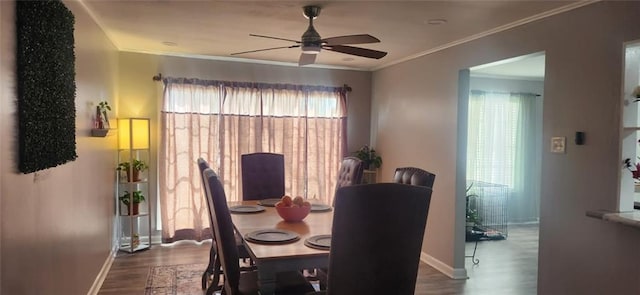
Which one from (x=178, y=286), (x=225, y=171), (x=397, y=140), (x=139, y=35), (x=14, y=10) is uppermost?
(x=139, y=35)

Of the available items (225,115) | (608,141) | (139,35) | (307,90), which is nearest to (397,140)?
(307,90)

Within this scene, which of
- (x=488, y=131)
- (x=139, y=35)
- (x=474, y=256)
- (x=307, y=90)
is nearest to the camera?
(x=139, y=35)

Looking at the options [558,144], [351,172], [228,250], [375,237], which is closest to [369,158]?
[351,172]

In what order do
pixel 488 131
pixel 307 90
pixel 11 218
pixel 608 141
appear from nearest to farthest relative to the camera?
pixel 11 218 → pixel 608 141 → pixel 307 90 → pixel 488 131

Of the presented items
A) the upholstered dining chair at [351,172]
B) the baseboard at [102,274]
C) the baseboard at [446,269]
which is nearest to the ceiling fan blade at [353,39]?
the upholstered dining chair at [351,172]

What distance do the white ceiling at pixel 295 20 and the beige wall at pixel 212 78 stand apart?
383 millimetres

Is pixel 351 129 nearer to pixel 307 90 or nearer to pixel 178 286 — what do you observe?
pixel 307 90

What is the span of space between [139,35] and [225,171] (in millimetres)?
1940

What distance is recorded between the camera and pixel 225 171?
537cm

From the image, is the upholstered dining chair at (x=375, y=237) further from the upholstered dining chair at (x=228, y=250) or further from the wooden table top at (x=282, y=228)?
the upholstered dining chair at (x=228, y=250)

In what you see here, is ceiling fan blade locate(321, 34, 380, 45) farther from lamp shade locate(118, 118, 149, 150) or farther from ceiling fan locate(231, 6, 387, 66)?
lamp shade locate(118, 118, 149, 150)

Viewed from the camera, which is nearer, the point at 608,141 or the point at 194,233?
the point at 608,141

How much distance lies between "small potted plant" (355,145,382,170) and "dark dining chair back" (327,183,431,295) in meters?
3.67

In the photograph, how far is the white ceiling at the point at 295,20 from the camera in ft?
9.95
